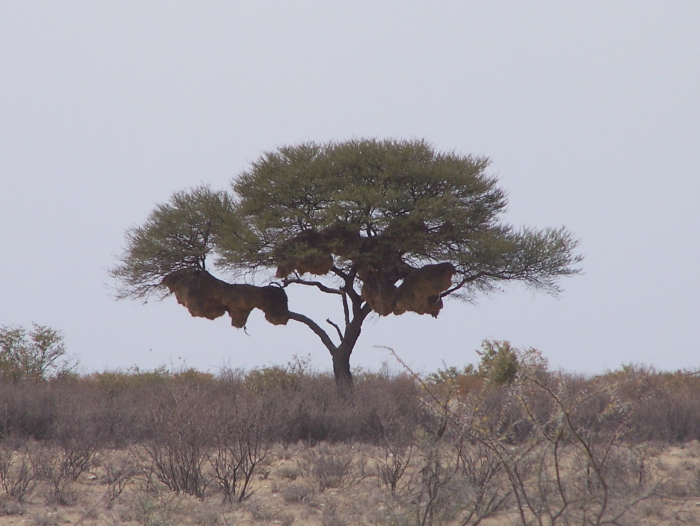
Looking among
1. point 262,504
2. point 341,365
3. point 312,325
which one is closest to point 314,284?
point 312,325

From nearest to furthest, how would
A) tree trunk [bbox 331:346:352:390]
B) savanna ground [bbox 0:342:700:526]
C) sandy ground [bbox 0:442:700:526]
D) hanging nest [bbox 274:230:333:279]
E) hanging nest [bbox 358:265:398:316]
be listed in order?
savanna ground [bbox 0:342:700:526] → sandy ground [bbox 0:442:700:526] → hanging nest [bbox 274:230:333:279] → hanging nest [bbox 358:265:398:316] → tree trunk [bbox 331:346:352:390]

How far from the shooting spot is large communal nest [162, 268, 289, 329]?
777 inches

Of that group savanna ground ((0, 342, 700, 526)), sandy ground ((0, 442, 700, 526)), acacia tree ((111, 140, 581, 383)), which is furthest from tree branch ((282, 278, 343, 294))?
sandy ground ((0, 442, 700, 526))

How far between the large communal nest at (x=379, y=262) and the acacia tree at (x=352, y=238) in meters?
0.03

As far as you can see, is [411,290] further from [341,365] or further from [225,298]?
[225,298]

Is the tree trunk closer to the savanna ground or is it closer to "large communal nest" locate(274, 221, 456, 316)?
"large communal nest" locate(274, 221, 456, 316)

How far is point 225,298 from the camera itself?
19766 millimetres

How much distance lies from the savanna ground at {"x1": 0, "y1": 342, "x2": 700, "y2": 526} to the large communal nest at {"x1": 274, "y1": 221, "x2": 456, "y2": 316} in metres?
2.68

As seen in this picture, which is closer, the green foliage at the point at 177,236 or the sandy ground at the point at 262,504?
the sandy ground at the point at 262,504

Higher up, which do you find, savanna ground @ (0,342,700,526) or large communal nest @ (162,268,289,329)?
large communal nest @ (162,268,289,329)

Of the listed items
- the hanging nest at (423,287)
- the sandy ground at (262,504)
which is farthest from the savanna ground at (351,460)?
the hanging nest at (423,287)

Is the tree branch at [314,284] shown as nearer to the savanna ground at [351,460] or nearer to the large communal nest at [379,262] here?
the large communal nest at [379,262]

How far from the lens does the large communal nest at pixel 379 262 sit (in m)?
18.3

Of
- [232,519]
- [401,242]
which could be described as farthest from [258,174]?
[232,519]
